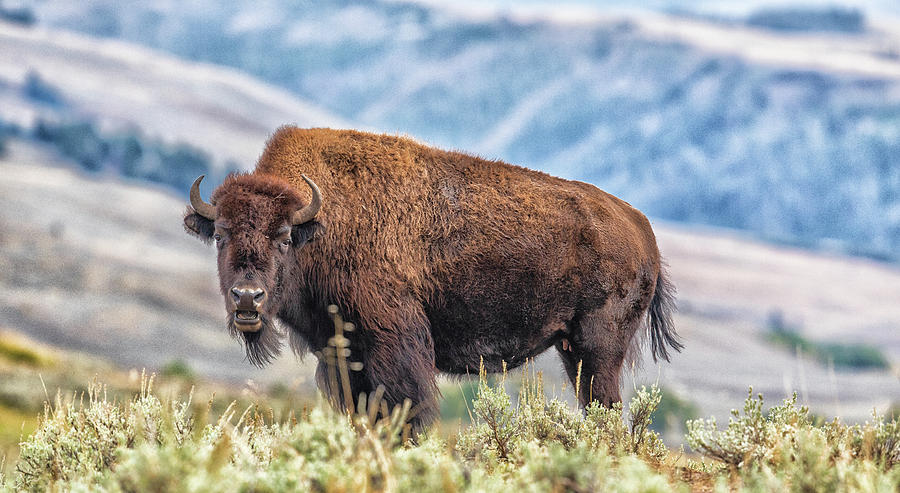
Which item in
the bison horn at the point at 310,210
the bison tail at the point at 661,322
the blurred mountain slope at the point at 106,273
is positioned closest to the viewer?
→ the bison horn at the point at 310,210

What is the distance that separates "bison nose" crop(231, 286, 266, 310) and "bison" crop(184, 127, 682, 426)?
2 centimetres

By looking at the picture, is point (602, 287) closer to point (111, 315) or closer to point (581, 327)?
point (581, 327)

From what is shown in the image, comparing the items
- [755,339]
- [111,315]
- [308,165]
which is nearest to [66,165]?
[111,315]

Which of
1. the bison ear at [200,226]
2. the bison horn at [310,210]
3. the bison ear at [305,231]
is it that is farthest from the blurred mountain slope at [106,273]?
the bison horn at [310,210]

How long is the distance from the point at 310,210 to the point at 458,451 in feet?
6.17

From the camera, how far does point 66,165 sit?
485 ft

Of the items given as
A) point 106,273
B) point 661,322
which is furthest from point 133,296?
point 661,322

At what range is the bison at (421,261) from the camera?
20.6 ft

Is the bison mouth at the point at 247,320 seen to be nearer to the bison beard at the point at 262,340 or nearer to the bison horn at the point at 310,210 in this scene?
the bison beard at the point at 262,340

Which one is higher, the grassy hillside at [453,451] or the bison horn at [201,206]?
the bison horn at [201,206]

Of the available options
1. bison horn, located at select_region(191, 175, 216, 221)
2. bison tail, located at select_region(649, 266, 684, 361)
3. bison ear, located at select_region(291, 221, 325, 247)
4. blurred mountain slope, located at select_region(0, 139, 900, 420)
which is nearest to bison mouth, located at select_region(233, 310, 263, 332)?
bison ear, located at select_region(291, 221, 325, 247)

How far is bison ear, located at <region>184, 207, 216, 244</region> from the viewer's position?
6.49 m

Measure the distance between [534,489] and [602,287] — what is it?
127 inches

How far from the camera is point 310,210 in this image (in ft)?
20.4
